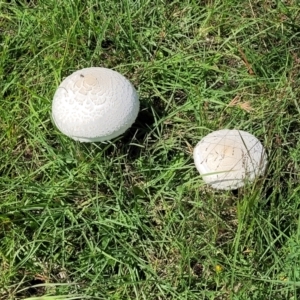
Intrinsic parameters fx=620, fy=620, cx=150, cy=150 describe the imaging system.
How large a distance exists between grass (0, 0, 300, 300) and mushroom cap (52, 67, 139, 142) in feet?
0.55

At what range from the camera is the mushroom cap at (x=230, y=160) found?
269 centimetres

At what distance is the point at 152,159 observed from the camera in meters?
3.01

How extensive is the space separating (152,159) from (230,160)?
17.6 inches

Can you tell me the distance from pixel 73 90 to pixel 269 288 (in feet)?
3.96

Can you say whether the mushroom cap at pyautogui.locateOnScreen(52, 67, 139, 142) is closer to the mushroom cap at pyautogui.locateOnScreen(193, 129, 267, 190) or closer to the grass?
the grass

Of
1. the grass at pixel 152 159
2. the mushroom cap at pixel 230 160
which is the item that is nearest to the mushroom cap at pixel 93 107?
the grass at pixel 152 159

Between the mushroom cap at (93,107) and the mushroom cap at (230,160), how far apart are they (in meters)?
0.39

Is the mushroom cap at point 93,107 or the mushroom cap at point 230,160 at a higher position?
the mushroom cap at point 93,107

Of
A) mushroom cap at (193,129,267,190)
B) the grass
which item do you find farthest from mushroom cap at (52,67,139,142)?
mushroom cap at (193,129,267,190)

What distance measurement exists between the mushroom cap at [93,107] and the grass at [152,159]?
0.17m

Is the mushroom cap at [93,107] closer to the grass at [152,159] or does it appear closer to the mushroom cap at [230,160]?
the grass at [152,159]

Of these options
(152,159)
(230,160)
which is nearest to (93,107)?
(152,159)

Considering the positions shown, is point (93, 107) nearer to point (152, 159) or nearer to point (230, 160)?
point (152, 159)

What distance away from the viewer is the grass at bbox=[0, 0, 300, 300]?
266 cm
